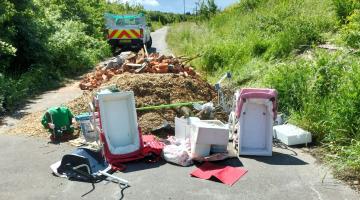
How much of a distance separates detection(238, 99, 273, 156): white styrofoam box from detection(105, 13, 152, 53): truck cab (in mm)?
14954

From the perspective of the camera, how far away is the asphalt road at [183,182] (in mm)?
5184

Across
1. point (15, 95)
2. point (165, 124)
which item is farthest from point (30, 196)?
point (15, 95)

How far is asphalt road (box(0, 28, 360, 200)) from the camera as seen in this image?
518 centimetres

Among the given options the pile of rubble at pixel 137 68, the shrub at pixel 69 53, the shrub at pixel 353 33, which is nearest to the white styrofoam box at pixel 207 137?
the pile of rubble at pixel 137 68

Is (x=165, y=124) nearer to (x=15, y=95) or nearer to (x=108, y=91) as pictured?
(x=108, y=91)

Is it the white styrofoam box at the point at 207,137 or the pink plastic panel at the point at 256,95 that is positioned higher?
the pink plastic panel at the point at 256,95

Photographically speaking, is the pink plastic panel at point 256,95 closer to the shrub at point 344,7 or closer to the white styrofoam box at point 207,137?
the white styrofoam box at point 207,137

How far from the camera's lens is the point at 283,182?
5.55 metres

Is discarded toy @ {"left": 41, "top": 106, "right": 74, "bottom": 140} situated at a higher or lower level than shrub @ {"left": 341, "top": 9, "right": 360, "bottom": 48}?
lower

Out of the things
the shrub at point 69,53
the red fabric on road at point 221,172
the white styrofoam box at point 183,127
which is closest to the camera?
the red fabric on road at point 221,172

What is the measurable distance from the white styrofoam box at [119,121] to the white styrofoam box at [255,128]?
161cm

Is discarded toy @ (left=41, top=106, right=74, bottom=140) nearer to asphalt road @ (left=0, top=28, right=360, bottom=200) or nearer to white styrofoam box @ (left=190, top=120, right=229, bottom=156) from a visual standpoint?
asphalt road @ (left=0, top=28, right=360, bottom=200)

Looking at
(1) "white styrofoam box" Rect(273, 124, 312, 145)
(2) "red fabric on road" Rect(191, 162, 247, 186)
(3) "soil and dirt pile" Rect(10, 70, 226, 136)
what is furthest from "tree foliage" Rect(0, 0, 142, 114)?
(1) "white styrofoam box" Rect(273, 124, 312, 145)

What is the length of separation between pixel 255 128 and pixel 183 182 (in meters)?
1.65
